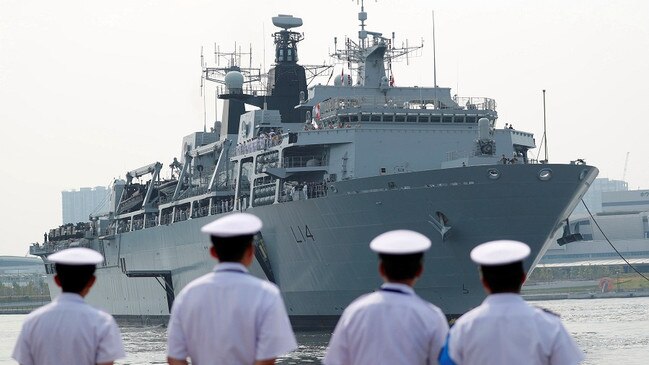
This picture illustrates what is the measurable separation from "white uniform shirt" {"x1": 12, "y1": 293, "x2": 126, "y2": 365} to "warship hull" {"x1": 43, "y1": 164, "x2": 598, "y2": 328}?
2930 cm

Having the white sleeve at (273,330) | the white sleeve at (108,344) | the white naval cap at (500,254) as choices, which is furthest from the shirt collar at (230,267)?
the white naval cap at (500,254)

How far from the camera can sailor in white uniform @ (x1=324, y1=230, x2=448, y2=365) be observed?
7410mm

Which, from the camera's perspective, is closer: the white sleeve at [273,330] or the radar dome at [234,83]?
the white sleeve at [273,330]

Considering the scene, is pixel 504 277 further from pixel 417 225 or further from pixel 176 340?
pixel 417 225

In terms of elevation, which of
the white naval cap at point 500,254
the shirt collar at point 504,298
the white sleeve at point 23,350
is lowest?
Answer: the white sleeve at point 23,350

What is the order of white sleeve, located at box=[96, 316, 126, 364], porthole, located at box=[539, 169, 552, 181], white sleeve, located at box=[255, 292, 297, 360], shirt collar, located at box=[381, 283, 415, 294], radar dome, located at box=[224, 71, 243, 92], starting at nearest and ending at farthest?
white sleeve, located at box=[255, 292, 297, 360] < shirt collar, located at box=[381, 283, 415, 294] < white sleeve, located at box=[96, 316, 126, 364] < porthole, located at box=[539, 169, 552, 181] < radar dome, located at box=[224, 71, 243, 92]

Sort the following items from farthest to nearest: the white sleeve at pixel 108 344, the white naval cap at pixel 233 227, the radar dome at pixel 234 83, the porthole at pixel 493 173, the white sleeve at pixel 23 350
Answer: the radar dome at pixel 234 83, the porthole at pixel 493 173, the white sleeve at pixel 23 350, the white sleeve at pixel 108 344, the white naval cap at pixel 233 227

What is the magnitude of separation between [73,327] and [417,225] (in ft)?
102

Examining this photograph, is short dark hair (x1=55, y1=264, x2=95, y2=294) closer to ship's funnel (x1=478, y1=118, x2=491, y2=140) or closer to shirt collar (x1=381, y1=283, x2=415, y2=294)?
shirt collar (x1=381, y1=283, x2=415, y2=294)

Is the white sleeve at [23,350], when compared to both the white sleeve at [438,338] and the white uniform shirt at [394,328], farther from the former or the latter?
the white sleeve at [438,338]

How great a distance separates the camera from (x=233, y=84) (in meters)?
62.2

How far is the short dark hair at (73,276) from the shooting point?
816 centimetres

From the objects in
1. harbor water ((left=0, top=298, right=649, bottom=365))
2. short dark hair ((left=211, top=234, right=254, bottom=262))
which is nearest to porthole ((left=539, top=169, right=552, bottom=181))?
harbor water ((left=0, top=298, right=649, bottom=365))

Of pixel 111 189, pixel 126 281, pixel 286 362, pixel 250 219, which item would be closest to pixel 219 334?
pixel 250 219
